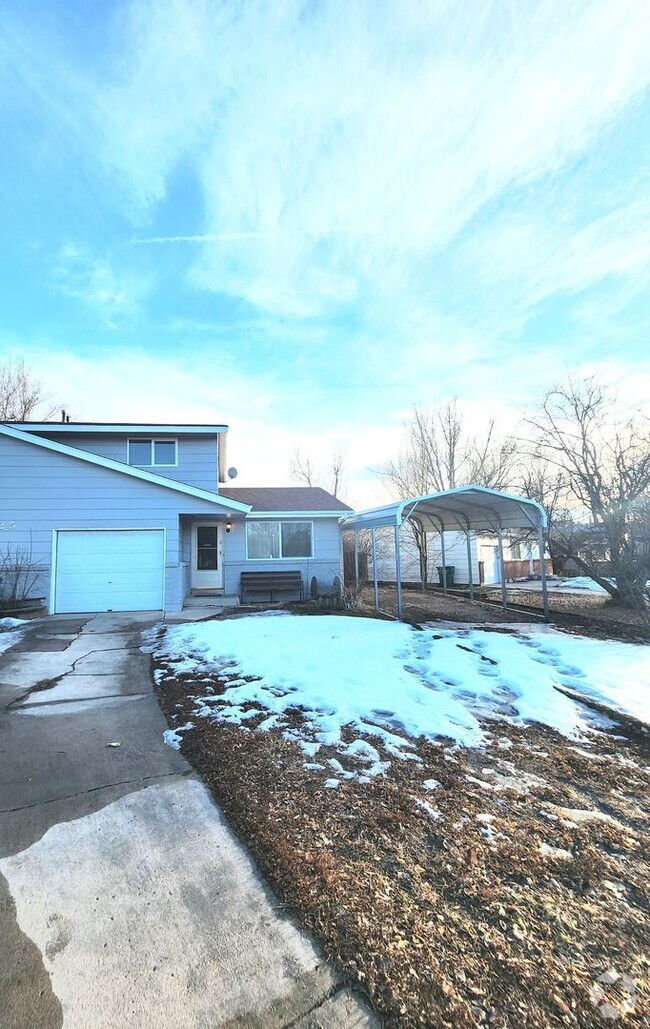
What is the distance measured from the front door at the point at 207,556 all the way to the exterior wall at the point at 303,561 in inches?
10.3

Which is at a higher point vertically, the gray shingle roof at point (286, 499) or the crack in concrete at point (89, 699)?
the gray shingle roof at point (286, 499)

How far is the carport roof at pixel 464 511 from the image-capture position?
10.3 meters

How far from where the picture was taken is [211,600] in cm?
1269

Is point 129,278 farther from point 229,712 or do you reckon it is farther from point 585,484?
point 585,484

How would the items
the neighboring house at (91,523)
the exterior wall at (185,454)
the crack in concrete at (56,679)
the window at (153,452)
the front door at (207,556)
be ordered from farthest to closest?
the front door at (207,556)
the window at (153,452)
the exterior wall at (185,454)
the neighboring house at (91,523)
the crack in concrete at (56,679)

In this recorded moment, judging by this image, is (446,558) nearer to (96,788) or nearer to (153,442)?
(153,442)

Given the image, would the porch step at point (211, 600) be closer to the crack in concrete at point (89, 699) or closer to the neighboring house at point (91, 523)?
the neighboring house at point (91, 523)

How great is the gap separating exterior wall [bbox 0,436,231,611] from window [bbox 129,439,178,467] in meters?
2.34

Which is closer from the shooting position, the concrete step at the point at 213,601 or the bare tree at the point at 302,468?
the concrete step at the point at 213,601

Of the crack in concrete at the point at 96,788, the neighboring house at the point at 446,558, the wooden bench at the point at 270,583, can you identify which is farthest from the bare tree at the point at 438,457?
the crack in concrete at the point at 96,788

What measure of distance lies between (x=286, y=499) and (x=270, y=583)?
3.12 meters


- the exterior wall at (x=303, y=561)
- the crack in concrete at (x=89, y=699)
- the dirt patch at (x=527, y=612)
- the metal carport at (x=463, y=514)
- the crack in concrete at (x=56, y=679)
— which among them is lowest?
the dirt patch at (x=527, y=612)

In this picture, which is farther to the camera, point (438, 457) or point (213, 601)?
point (438, 457)

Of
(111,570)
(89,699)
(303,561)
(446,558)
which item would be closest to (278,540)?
(303,561)
